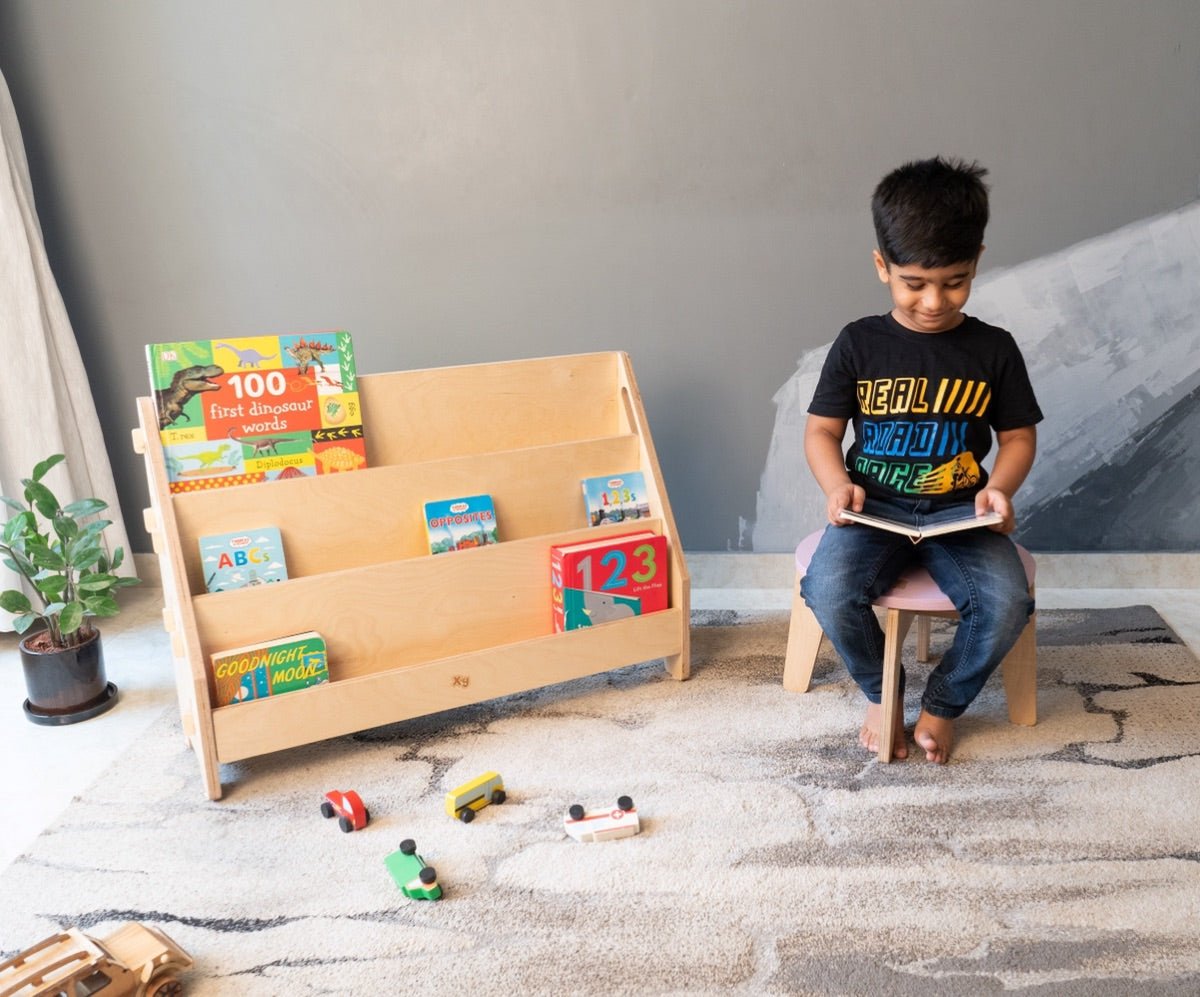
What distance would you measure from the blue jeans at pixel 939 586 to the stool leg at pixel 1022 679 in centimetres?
11

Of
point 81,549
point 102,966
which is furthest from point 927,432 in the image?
point 81,549

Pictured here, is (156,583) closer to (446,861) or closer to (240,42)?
(240,42)

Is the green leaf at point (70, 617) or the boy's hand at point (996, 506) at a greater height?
the boy's hand at point (996, 506)

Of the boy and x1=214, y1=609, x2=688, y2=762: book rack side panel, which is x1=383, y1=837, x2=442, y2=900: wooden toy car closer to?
x1=214, y1=609, x2=688, y2=762: book rack side panel

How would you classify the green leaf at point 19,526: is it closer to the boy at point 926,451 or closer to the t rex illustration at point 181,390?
the t rex illustration at point 181,390

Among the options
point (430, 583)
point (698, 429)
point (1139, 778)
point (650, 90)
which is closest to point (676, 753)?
point (430, 583)

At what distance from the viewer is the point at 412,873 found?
1.32m

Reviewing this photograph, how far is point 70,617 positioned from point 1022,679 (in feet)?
5.23

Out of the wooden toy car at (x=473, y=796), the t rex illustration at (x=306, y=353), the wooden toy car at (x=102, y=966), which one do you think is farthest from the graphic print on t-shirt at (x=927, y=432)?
the wooden toy car at (x=102, y=966)

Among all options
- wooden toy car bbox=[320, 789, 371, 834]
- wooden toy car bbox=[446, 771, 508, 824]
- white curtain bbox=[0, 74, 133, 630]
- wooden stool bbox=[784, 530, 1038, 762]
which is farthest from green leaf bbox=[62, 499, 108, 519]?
wooden stool bbox=[784, 530, 1038, 762]

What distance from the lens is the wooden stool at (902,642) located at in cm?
155

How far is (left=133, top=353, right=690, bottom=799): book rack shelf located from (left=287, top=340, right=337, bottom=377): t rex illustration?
0.33ft

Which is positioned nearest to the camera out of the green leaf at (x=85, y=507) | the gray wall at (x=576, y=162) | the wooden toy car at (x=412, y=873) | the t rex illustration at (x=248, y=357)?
the wooden toy car at (x=412, y=873)

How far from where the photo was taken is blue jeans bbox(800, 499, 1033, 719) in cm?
154
